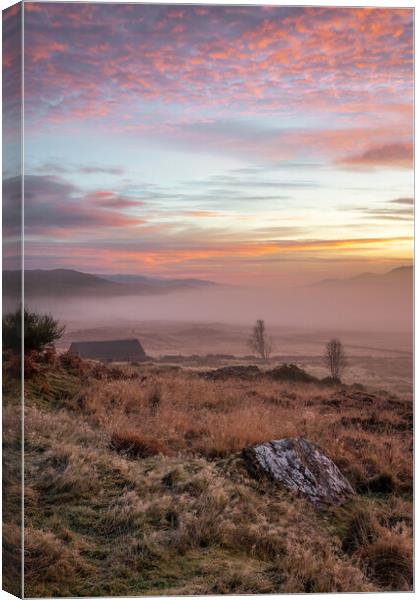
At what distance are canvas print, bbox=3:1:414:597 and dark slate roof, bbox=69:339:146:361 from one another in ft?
0.07

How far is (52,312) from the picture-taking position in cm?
873

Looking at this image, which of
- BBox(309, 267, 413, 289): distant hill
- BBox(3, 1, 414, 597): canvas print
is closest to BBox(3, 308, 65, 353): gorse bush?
BBox(3, 1, 414, 597): canvas print

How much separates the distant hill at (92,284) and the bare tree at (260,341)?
62cm

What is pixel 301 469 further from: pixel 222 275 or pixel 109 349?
pixel 109 349

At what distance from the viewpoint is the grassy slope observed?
774cm

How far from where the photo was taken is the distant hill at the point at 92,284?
841 centimetres

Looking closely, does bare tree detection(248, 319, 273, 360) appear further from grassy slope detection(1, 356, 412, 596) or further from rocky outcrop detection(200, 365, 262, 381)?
grassy slope detection(1, 356, 412, 596)

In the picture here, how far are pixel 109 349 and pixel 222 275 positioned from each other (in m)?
1.33

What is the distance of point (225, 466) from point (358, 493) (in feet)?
4.17

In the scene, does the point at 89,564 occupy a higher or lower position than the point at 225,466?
lower

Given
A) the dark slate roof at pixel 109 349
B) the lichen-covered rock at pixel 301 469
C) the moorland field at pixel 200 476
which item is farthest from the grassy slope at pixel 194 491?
the dark slate roof at pixel 109 349

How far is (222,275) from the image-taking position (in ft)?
28.5

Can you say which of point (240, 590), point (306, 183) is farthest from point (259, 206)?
point (240, 590)

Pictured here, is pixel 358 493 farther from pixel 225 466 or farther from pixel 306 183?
pixel 306 183
